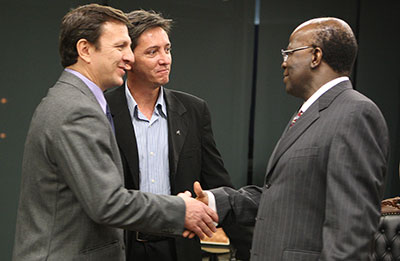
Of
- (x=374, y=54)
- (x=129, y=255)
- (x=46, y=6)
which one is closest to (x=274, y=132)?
(x=374, y=54)

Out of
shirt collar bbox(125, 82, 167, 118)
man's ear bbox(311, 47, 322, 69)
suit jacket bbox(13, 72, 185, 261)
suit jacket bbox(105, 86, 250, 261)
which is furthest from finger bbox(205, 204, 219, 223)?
man's ear bbox(311, 47, 322, 69)

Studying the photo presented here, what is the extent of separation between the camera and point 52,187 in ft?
6.07

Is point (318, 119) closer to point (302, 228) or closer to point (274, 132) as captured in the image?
point (302, 228)

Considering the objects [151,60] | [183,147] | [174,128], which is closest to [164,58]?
[151,60]

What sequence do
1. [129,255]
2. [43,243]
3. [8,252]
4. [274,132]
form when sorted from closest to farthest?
[43,243]
[129,255]
[8,252]
[274,132]

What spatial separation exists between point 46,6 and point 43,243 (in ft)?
9.05

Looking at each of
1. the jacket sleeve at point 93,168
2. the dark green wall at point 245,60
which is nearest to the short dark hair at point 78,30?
the jacket sleeve at point 93,168

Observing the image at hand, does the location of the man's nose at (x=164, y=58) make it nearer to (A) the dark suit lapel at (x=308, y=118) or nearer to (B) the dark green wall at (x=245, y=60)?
(A) the dark suit lapel at (x=308, y=118)

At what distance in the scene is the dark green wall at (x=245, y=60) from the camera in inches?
181

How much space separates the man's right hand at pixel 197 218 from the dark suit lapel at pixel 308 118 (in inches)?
16.0

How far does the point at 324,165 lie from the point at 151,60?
1.16 meters

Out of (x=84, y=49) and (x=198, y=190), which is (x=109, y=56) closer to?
(x=84, y=49)

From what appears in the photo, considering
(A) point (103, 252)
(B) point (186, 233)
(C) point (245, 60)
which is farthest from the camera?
(C) point (245, 60)

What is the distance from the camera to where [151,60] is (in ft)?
8.48
